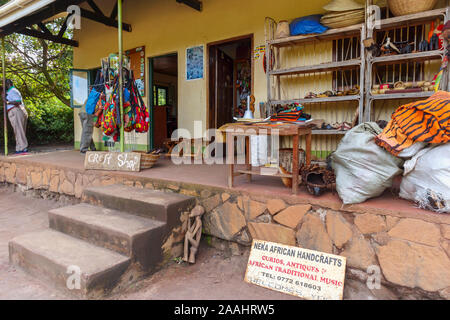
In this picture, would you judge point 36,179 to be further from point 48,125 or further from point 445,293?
point 48,125

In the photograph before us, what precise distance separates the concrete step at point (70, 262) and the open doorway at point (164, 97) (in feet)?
16.8

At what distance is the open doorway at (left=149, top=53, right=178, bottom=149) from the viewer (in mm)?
8141

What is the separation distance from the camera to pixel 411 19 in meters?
3.27

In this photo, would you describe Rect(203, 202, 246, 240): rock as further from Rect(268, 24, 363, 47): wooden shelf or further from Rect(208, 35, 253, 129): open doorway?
Rect(208, 35, 253, 129): open doorway

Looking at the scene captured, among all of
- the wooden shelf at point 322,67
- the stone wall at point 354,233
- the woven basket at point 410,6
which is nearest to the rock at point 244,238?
the stone wall at point 354,233

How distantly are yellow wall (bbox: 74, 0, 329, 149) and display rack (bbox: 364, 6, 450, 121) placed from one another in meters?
1.02

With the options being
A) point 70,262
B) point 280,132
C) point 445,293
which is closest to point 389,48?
point 280,132

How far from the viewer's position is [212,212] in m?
2.88

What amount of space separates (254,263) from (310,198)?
0.71 m

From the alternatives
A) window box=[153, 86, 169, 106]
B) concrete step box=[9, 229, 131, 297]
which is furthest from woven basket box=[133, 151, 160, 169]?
window box=[153, 86, 169, 106]

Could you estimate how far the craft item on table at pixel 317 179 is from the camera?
7.86ft

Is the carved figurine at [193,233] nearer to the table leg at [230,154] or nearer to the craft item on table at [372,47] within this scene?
the table leg at [230,154]
